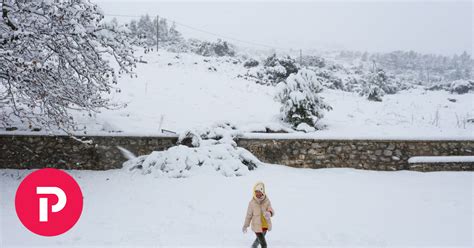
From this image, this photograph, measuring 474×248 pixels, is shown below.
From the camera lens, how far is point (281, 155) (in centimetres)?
1018

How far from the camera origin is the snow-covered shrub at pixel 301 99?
12.1 metres

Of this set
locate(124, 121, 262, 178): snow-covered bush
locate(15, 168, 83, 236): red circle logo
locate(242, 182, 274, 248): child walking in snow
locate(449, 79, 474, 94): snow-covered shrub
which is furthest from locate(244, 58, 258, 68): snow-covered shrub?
locate(242, 182, 274, 248): child walking in snow

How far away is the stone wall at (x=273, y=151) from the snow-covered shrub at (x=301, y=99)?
237 cm

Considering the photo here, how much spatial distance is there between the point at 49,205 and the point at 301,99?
28.7ft

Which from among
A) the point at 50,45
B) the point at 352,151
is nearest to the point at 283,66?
the point at 352,151

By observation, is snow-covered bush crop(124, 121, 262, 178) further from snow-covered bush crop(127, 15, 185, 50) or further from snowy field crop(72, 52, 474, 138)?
snow-covered bush crop(127, 15, 185, 50)

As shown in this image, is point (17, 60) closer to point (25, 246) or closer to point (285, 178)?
point (25, 246)

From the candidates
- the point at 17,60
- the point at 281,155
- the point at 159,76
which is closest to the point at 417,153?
the point at 281,155

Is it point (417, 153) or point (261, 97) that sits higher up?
point (261, 97)

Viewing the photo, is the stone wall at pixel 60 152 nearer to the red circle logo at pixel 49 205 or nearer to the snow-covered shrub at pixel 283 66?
the red circle logo at pixel 49 205

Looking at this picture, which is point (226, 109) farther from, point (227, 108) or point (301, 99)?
point (301, 99)

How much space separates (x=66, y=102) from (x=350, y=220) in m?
6.97

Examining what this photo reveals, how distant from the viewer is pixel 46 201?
654cm

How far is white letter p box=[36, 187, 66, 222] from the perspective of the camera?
6254mm
